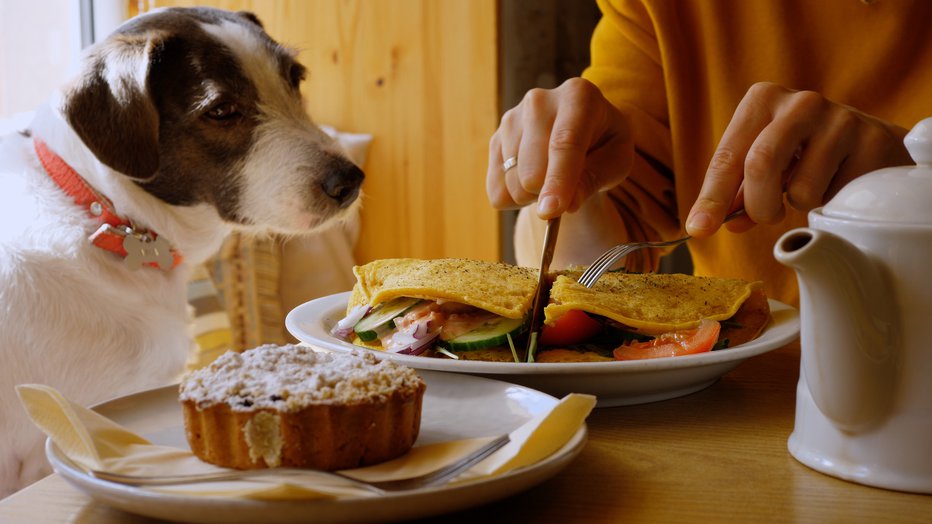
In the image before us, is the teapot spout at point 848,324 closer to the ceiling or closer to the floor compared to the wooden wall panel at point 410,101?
closer to the ceiling

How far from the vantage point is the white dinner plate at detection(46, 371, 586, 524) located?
421 millimetres

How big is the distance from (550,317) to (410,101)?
2.46 metres

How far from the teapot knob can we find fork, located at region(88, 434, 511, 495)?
33cm

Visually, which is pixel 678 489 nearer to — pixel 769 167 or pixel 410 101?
pixel 769 167

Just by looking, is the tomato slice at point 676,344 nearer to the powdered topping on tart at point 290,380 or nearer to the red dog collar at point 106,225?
the powdered topping on tart at point 290,380

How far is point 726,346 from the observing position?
0.76 meters

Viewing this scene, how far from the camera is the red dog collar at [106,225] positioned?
144 centimetres

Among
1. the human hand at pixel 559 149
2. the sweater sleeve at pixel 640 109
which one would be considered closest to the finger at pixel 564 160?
the human hand at pixel 559 149

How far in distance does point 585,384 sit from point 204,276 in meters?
2.18

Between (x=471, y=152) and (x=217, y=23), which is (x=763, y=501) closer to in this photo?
(x=217, y=23)

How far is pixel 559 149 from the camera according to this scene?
3.08ft

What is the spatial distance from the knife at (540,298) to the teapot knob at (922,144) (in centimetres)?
34

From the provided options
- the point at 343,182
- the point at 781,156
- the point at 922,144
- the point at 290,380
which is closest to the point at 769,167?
the point at 781,156

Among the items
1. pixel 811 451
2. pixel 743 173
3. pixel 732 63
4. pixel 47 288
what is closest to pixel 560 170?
pixel 743 173
